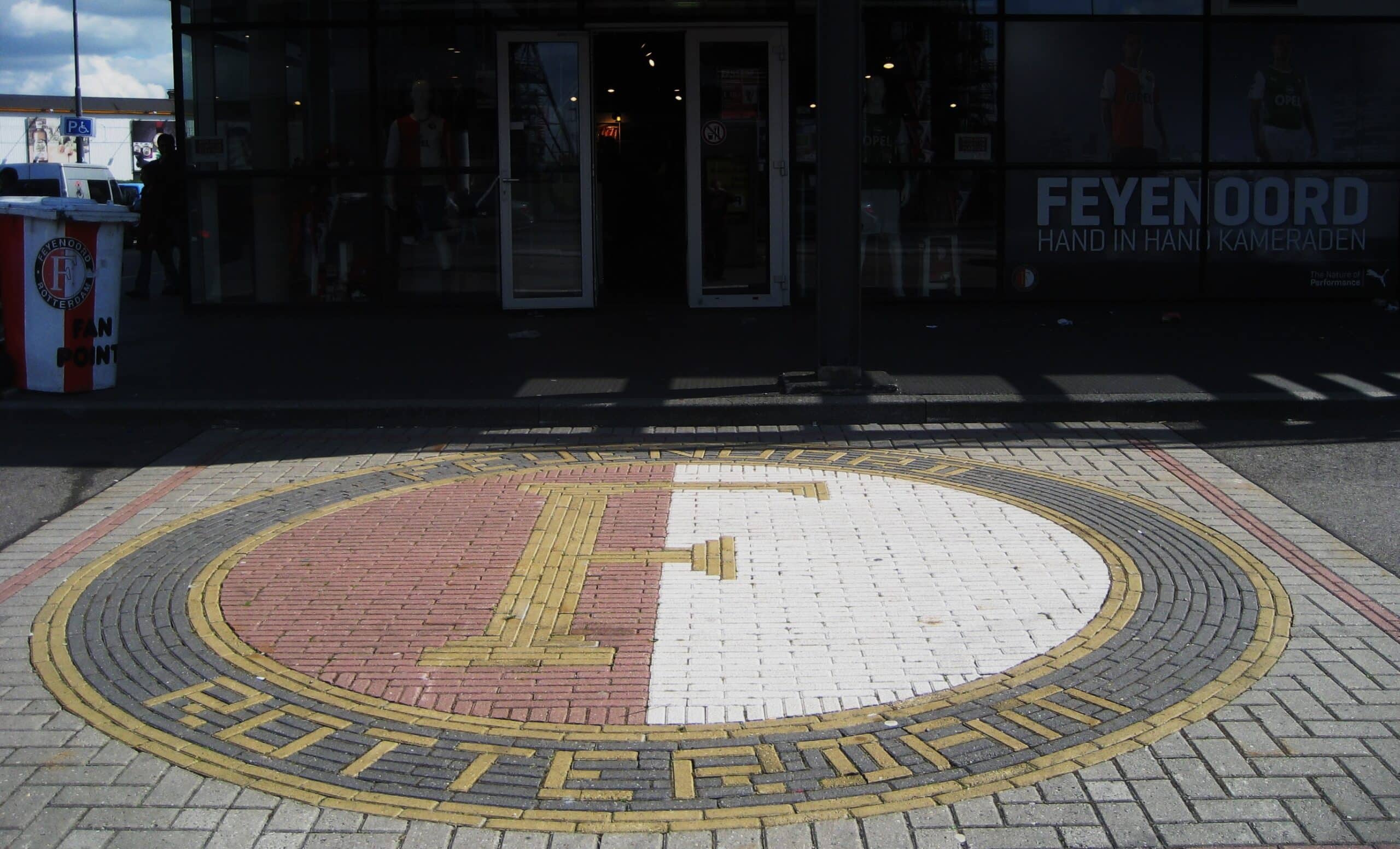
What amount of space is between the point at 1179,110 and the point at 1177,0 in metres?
1.12

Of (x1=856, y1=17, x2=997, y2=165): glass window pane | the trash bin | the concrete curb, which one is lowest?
the concrete curb

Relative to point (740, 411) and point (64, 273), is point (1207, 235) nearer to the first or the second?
point (740, 411)

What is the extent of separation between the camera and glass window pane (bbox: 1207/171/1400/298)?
14.8 metres

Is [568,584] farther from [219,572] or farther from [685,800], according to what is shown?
[685,800]

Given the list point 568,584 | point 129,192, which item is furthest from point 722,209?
point 129,192

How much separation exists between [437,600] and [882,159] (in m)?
9.74

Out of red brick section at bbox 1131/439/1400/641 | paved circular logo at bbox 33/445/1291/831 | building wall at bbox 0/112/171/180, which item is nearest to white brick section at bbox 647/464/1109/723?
paved circular logo at bbox 33/445/1291/831

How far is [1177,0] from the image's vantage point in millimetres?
14484

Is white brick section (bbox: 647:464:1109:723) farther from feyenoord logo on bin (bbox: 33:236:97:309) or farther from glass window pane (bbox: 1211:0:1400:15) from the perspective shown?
glass window pane (bbox: 1211:0:1400:15)

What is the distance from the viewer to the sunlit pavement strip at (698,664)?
13.2 feet

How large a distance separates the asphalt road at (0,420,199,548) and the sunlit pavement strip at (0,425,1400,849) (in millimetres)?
236

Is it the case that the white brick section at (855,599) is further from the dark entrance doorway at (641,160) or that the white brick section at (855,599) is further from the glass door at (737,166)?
the dark entrance doorway at (641,160)

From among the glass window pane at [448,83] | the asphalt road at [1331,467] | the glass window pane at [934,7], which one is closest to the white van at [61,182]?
the glass window pane at [448,83]

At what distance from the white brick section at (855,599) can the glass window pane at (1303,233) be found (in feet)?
27.6
